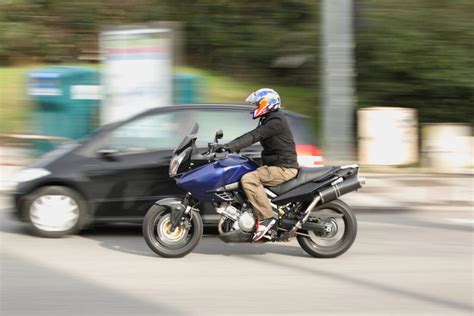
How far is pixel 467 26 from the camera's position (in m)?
15.4

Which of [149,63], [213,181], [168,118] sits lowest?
[213,181]

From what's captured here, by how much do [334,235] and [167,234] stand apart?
168 centimetres

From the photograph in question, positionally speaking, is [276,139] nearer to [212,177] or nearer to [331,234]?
[212,177]

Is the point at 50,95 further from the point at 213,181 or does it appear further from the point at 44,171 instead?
the point at 213,181

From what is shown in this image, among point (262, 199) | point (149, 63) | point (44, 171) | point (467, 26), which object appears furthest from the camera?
point (467, 26)

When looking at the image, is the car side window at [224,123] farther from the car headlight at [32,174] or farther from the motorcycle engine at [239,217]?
the car headlight at [32,174]

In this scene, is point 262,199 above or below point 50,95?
below

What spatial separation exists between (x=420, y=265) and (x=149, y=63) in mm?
6418

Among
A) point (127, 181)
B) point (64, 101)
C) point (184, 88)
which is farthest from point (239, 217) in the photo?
point (64, 101)

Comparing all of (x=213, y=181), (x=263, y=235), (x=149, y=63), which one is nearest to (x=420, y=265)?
(x=263, y=235)

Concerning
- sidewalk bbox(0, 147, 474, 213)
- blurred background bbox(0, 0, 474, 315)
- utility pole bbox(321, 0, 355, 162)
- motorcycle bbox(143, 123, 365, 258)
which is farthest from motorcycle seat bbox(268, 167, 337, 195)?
utility pole bbox(321, 0, 355, 162)

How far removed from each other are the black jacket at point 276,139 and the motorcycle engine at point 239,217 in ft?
1.85

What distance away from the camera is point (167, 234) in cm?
784

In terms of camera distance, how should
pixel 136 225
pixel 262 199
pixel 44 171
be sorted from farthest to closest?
pixel 136 225 → pixel 44 171 → pixel 262 199
